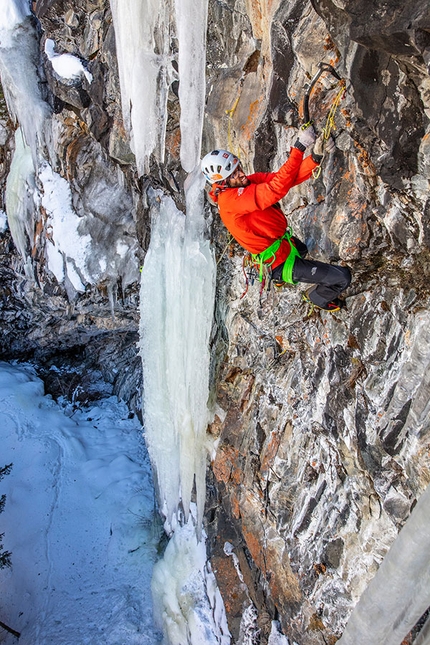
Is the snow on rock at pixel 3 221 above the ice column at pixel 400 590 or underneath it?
underneath

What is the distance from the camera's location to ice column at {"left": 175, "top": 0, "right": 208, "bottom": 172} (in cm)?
379

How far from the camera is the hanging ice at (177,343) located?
215 inches

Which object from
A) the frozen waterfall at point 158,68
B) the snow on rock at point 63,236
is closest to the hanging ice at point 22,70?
the snow on rock at point 63,236

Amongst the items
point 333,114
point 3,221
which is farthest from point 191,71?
point 3,221

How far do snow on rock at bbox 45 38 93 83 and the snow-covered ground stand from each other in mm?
7903

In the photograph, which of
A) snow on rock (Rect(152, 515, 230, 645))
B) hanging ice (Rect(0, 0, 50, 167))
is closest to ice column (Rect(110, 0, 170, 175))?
hanging ice (Rect(0, 0, 50, 167))

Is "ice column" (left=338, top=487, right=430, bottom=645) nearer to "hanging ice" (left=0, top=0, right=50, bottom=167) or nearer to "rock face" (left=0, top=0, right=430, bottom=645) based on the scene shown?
"rock face" (left=0, top=0, right=430, bottom=645)

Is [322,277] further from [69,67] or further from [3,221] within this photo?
[3,221]

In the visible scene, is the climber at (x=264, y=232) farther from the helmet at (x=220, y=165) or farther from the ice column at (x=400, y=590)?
the ice column at (x=400, y=590)

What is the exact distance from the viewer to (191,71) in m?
4.12

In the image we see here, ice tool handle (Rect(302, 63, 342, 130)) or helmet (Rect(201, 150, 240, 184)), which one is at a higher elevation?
ice tool handle (Rect(302, 63, 342, 130))

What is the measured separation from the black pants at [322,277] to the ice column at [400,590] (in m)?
1.68

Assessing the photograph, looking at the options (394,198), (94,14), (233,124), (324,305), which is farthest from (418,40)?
(94,14)

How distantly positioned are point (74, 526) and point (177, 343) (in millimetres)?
5351
